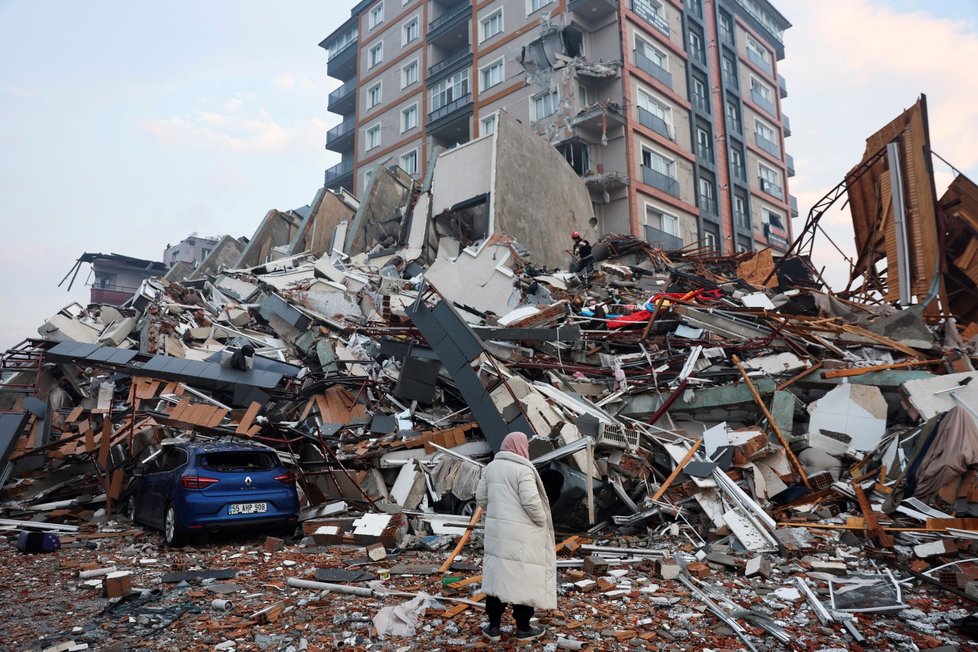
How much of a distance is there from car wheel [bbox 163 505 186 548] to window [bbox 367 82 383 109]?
35289 millimetres

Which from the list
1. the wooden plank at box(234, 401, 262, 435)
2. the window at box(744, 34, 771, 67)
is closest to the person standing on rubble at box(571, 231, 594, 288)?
the wooden plank at box(234, 401, 262, 435)

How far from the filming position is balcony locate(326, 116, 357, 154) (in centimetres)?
4138

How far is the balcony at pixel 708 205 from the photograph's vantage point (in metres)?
32.1

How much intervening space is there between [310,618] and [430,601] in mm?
996

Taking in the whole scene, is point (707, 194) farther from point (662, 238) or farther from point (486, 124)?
point (486, 124)

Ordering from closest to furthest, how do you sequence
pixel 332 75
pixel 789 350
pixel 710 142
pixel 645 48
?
1. pixel 789 350
2. pixel 645 48
3. pixel 710 142
4. pixel 332 75

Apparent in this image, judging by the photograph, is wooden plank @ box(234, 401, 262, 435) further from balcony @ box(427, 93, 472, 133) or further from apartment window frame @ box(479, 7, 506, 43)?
apartment window frame @ box(479, 7, 506, 43)

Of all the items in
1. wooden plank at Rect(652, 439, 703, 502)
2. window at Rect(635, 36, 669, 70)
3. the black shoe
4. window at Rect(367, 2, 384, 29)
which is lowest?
the black shoe

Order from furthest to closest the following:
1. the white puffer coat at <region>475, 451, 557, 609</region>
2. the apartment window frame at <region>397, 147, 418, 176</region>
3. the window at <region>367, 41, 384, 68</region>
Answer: the window at <region>367, 41, 384, 68</region>
the apartment window frame at <region>397, 147, 418, 176</region>
the white puffer coat at <region>475, 451, 557, 609</region>

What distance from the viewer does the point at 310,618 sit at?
5.07 metres

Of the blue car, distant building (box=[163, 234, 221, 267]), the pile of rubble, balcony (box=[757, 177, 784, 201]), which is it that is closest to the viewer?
the pile of rubble

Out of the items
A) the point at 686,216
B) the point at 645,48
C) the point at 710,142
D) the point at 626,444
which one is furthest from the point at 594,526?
the point at 710,142

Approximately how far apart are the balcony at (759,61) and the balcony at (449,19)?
60.7 feet

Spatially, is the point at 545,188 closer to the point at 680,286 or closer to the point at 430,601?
the point at 680,286
